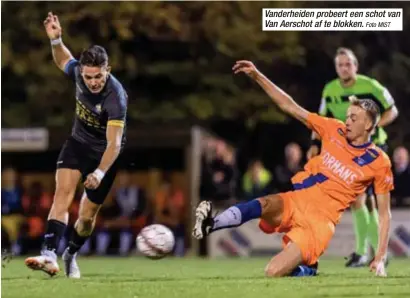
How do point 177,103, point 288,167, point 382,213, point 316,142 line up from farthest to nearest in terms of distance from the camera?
point 177,103 → point 288,167 → point 316,142 → point 382,213

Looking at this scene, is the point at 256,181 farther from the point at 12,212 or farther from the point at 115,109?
the point at 115,109

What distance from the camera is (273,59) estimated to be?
1359cm

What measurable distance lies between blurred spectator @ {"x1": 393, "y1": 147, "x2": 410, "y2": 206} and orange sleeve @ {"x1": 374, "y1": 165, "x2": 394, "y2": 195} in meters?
3.75

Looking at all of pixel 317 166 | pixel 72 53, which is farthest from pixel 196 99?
pixel 317 166

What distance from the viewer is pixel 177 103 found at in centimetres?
1530

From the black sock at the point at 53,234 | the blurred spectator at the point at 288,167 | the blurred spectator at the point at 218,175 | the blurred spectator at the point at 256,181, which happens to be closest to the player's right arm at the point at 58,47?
the black sock at the point at 53,234

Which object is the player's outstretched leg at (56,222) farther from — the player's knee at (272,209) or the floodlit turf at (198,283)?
the player's knee at (272,209)

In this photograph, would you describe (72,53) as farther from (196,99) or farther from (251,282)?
(196,99)

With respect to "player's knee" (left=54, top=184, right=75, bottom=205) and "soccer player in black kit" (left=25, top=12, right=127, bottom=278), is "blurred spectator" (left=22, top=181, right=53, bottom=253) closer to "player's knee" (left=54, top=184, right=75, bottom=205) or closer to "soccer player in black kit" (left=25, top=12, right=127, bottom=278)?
"soccer player in black kit" (left=25, top=12, right=127, bottom=278)

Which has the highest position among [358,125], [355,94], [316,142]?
[355,94]

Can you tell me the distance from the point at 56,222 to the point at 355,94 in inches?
148

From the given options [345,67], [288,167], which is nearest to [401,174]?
[288,167]

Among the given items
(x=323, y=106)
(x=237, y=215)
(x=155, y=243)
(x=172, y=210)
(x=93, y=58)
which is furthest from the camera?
(x=172, y=210)

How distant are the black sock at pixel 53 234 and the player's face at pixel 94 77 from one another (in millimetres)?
1292
